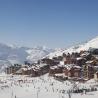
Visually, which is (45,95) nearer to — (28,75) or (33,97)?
(33,97)

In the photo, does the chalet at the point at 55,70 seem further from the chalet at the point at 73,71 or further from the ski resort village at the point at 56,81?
the chalet at the point at 73,71

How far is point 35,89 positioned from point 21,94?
7694 mm

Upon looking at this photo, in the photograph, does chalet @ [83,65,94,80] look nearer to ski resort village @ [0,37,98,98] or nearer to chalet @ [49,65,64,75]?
ski resort village @ [0,37,98,98]

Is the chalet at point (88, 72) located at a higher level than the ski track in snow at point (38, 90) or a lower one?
higher

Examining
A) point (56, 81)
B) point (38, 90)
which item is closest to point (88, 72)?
point (56, 81)

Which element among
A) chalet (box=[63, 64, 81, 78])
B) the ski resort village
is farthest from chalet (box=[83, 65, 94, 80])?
chalet (box=[63, 64, 81, 78])

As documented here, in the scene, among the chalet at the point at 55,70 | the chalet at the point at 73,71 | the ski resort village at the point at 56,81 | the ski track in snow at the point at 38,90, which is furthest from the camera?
the chalet at the point at 55,70

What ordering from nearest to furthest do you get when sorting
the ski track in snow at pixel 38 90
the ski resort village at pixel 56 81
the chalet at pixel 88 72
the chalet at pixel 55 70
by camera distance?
the ski track in snow at pixel 38 90 → the ski resort village at pixel 56 81 → the chalet at pixel 88 72 → the chalet at pixel 55 70

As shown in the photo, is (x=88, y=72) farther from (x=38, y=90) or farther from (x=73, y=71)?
(x=38, y=90)

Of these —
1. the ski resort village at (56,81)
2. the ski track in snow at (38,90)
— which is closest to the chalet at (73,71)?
the ski resort village at (56,81)

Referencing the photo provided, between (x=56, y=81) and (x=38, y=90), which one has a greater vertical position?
(x=56, y=81)

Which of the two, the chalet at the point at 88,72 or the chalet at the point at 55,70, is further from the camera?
the chalet at the point at 55,70

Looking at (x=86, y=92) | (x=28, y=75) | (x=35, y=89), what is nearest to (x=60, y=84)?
(x=35, y=89)

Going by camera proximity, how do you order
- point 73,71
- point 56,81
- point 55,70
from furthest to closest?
point 55,70 < point 73,71 < point 56,81
